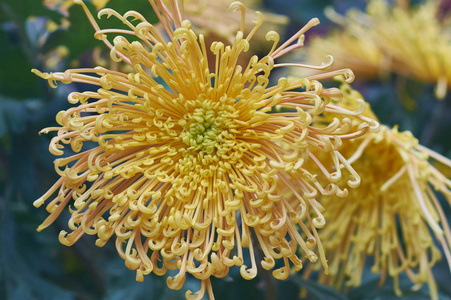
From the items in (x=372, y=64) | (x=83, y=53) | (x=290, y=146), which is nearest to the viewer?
(x=290, y=146)

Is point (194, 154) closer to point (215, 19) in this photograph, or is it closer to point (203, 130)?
point (203, 130)

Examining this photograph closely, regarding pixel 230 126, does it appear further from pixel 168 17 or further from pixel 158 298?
pixel 158 298

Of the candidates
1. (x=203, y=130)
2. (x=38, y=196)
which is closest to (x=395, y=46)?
(x=203, y=130)

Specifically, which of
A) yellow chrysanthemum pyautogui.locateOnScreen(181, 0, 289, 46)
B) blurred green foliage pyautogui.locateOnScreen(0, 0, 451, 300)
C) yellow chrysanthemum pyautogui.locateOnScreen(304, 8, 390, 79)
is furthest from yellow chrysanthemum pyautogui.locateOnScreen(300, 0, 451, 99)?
blurred green foliage pyautogui.locateOnScreen(0, 0, 451, 300)

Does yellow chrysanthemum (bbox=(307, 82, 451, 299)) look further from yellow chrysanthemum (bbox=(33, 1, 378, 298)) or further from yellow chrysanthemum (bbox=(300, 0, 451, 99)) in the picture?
yellow chrysanthemum (bbox=(300, 0, 451, 99))

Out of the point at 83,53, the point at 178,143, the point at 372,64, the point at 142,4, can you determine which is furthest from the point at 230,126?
the point at 372,64
